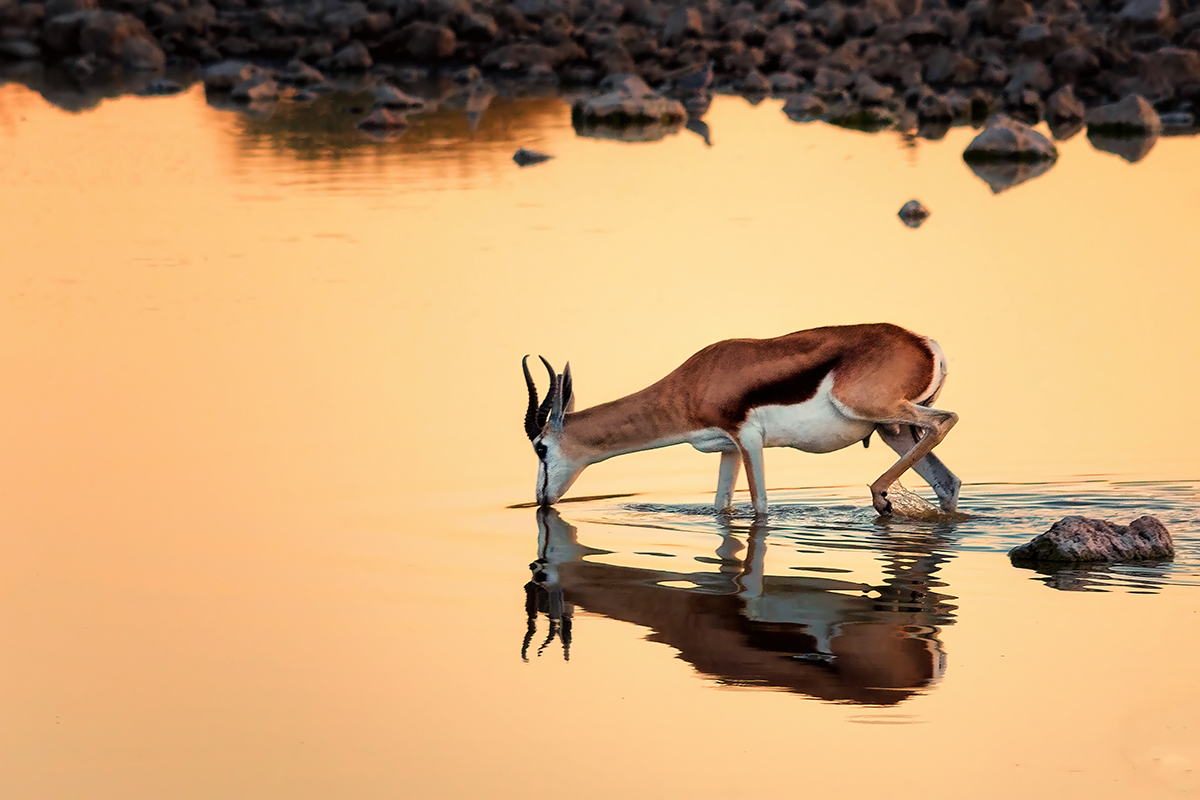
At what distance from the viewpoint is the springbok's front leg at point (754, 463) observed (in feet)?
32.1

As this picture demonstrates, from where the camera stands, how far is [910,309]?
1488 centimetres

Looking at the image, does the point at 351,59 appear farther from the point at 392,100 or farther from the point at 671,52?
the point at 392,100

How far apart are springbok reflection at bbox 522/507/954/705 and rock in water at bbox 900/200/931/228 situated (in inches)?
410

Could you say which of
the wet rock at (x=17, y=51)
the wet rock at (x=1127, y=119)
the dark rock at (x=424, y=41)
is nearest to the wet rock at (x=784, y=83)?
the dark rock at (x=424, y=41)

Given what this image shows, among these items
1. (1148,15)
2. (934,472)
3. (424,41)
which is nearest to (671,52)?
(424,41)

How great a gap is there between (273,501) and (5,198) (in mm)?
12371

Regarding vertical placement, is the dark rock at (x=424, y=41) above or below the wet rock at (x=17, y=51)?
above

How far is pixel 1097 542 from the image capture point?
870cm

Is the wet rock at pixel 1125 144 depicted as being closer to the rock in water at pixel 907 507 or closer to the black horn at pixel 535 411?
the rock in water at pixel 907 507

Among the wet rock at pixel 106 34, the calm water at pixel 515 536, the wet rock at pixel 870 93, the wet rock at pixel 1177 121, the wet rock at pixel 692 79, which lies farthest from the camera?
the wet rock at pixel 106 34

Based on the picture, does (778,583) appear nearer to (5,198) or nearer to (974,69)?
(5,198)

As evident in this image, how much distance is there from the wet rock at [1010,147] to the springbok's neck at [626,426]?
14.7m

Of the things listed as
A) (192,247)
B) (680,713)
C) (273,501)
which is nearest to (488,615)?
(680,713)

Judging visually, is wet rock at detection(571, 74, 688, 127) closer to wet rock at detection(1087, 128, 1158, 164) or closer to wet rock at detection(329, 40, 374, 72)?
wet rock at detection(1087, 128, 1158, 164)
